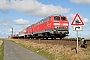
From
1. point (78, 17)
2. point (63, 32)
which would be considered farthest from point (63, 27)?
point (78, 17)

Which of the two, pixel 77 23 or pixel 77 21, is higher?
pixel 77 21

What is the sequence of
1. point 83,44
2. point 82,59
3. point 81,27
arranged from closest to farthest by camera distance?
1. point 82,59
2. point 81,27
3. point 83,44

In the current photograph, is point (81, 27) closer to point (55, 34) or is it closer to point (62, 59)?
point (62, 59)

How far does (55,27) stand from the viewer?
35438 millimetres

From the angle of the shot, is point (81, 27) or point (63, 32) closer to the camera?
point (81, 27)

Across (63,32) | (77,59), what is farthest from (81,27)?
(63,32)

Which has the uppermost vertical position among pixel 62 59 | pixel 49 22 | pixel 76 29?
pixel 49 22

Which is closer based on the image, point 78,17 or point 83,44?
A: point 78,17

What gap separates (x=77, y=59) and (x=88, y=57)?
73 cm

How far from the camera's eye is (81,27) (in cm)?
1407

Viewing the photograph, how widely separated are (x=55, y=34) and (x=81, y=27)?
21.1 meters

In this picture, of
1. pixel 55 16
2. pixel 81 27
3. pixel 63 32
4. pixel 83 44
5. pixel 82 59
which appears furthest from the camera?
pixel 55 16

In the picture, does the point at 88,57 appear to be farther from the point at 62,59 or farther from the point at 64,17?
the point at 64,17

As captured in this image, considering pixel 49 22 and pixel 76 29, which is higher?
pixel 49 22
